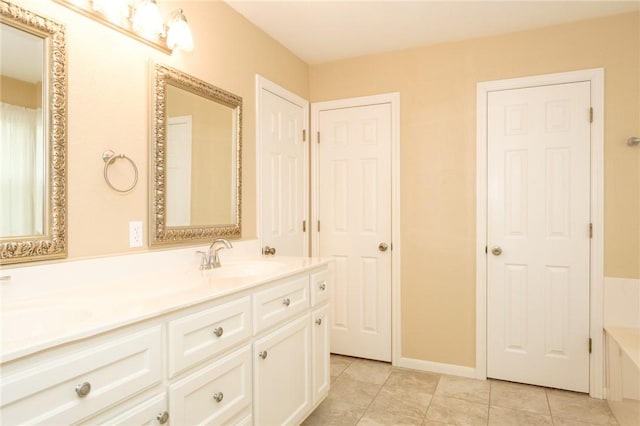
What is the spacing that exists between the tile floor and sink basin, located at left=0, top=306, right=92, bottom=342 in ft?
4.77

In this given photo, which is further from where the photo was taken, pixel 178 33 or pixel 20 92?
pixel 178 33

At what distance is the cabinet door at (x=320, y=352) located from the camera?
6.64ft

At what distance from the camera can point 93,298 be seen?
4.19 ft

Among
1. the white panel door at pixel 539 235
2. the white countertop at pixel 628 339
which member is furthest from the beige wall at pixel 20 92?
the white countertop at pixel 628 339

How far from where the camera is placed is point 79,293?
135 cm

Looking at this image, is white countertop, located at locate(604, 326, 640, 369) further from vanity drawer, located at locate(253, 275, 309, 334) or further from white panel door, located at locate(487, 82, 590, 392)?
vanity drawer, located at locate(253, 275, 309, 334)

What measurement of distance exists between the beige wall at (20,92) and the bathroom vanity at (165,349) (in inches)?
24.1

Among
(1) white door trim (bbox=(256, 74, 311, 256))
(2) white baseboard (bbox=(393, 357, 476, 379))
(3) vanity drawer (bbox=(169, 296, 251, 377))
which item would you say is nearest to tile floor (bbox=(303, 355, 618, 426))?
(2) white baseboard (bbox=(393, 357, 476, 379))

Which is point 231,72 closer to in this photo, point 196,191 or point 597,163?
point 196,191

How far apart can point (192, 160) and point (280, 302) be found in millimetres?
880

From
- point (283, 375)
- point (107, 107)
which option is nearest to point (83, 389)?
point (283, 375)

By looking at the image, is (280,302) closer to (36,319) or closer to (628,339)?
(36,319)

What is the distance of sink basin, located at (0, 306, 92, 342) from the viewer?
1099mm

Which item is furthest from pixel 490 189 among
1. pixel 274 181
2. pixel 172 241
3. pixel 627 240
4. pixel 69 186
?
pixel 69 186
